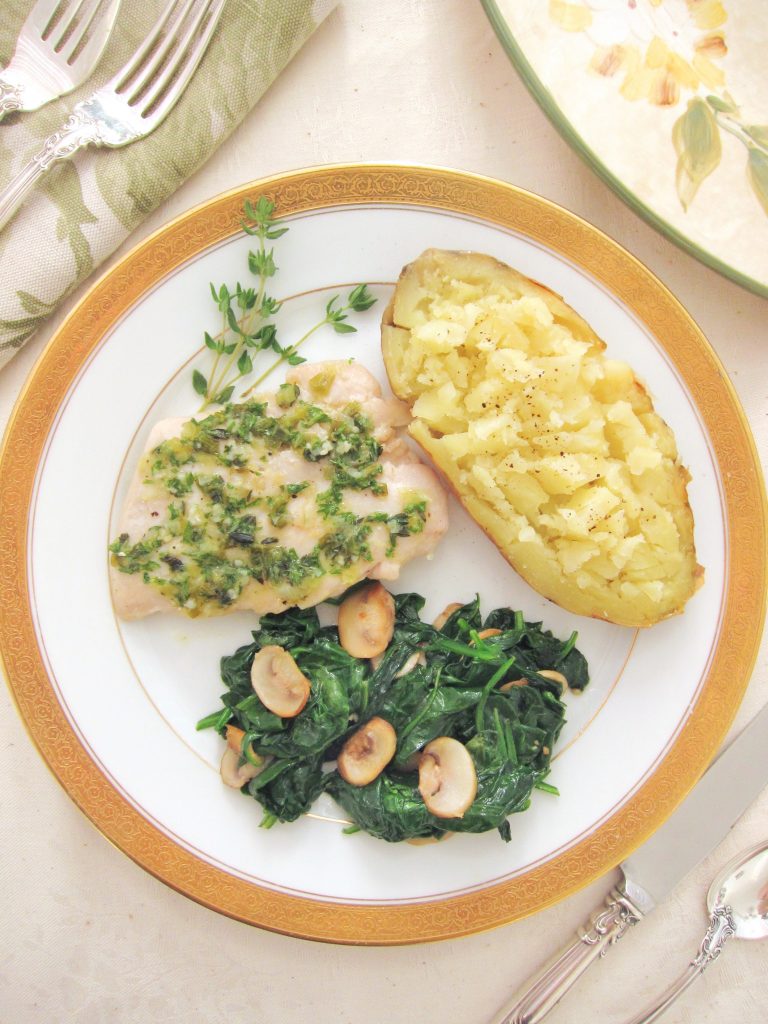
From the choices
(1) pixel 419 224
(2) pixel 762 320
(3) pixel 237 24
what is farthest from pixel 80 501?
(2) pixel 762 320

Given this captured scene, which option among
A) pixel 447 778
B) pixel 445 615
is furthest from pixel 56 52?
pixel 447 778

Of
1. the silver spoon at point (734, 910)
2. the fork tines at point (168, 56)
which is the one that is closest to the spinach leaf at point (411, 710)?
the silver spoon at point (734, 910)

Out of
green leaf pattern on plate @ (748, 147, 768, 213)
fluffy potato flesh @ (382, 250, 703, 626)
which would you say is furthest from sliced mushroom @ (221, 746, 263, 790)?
green leaf pattern on plate @ (748, 147, 768, 213)

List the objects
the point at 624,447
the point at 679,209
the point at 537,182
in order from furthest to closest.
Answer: the point at 537,182, the point at 679,209, the point at 624,447

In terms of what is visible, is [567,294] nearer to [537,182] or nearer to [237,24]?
[537,182]

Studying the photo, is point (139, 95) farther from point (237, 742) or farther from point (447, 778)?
point (447, 778)
